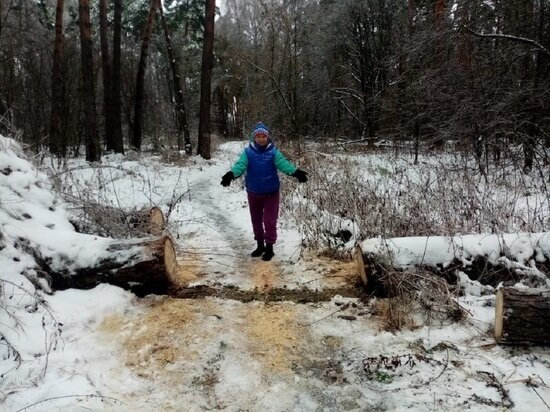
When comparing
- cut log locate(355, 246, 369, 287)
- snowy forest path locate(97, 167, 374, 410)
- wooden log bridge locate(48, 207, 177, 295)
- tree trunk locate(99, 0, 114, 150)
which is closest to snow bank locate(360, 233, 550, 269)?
cut log locate(355, 246, 369, 287)

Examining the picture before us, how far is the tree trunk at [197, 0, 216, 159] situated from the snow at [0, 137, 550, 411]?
34.7 feet

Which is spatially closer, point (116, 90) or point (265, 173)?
point (265, 173)

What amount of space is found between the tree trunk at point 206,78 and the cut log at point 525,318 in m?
13.4

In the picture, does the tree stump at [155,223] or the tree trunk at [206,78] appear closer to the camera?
the tree stump at [155,223]

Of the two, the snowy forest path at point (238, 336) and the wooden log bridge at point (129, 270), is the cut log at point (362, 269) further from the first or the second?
the wooden log bridge at point (129, 270)

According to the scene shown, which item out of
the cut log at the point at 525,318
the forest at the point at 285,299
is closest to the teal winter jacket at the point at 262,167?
the forest at the point at 285,299

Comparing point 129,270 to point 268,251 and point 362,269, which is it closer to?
point 268,251

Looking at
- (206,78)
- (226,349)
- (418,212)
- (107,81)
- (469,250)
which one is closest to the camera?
(226,349)

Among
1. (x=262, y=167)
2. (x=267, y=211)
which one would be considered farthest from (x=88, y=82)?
(x=267, y=211)

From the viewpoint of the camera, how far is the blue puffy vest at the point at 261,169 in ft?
17.8

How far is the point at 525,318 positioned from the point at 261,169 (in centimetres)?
322

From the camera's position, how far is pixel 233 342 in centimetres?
350

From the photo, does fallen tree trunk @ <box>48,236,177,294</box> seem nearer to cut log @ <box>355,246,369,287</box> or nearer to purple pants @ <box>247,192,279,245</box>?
purple pants @ <box>247,192,279,245</box>

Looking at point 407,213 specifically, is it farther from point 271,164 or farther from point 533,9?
point 533,9
